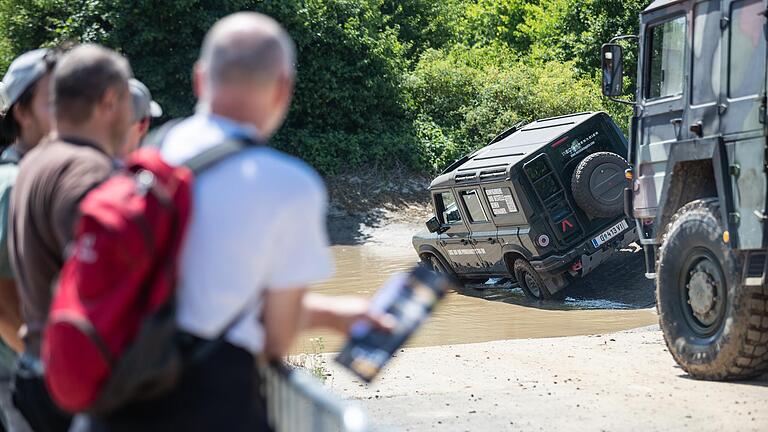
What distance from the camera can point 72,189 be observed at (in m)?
2.89

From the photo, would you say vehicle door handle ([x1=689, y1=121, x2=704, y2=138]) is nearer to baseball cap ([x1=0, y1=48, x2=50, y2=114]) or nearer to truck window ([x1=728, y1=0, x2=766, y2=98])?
truck window ([x1=728, y1=0, x2=766, y2=98])

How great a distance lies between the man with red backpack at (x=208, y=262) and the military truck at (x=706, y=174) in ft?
19.9

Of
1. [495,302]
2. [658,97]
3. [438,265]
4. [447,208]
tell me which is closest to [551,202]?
[495,302]

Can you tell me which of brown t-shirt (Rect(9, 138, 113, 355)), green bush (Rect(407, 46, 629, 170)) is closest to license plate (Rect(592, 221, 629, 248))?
green bush (Rect(407, 46, 629, 170))

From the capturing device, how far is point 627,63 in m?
31.2

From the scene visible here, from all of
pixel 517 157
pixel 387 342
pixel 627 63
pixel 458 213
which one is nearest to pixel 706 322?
pixel 387 342

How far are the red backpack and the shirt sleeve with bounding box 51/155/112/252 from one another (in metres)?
0.52

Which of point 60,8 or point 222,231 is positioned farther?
point 60,8

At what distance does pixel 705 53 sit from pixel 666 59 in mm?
921

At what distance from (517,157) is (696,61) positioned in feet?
26.1

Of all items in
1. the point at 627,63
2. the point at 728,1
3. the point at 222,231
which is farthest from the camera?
the point at 627,63

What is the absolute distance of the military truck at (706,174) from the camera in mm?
8070

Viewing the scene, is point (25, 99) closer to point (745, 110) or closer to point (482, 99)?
point (745, 110)

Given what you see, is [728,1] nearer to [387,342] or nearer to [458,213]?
[387,342]
